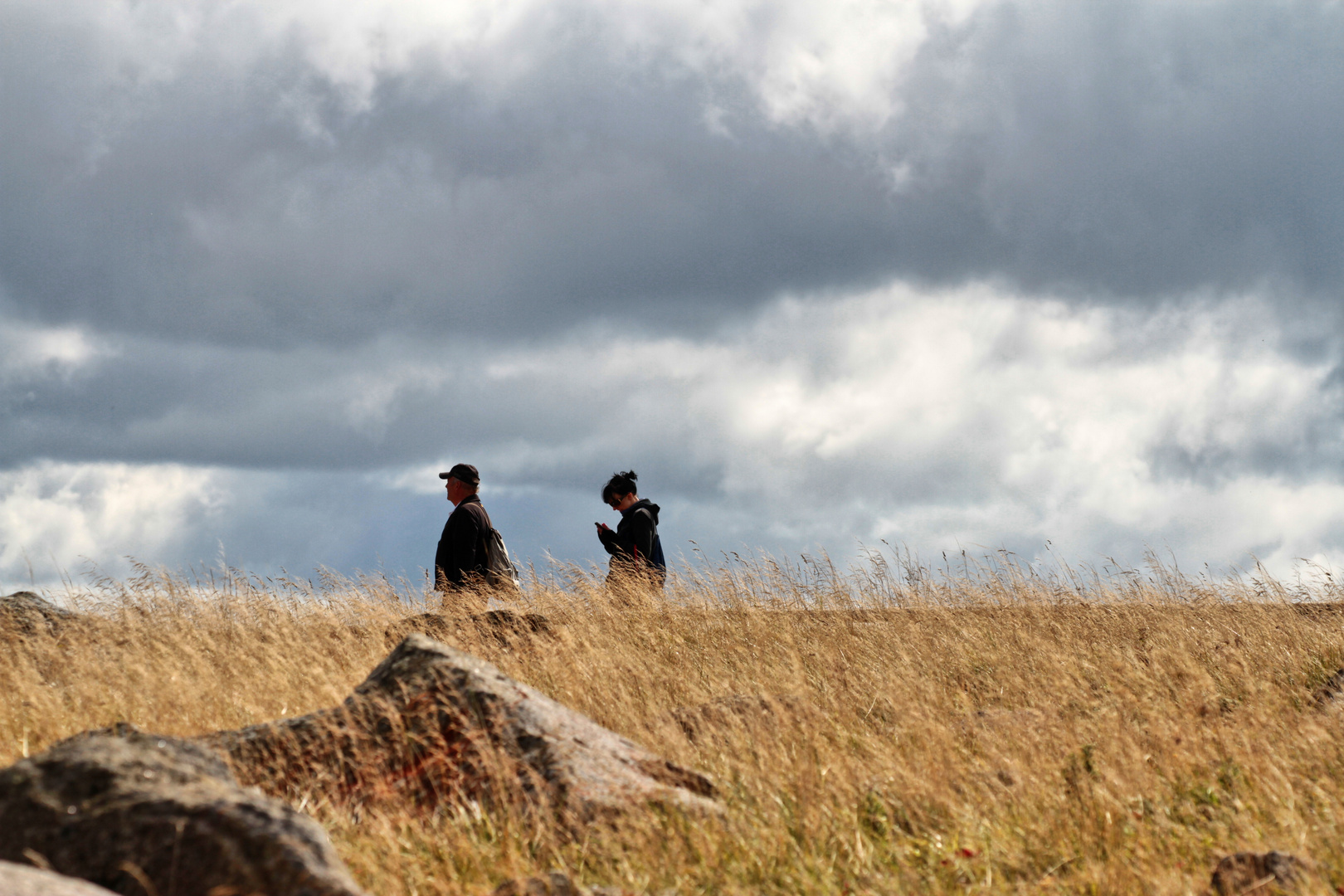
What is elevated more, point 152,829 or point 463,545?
point 463,545

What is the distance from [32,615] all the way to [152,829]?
8.43 metres

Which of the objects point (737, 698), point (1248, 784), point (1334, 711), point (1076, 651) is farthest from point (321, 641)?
point (1334, 711)

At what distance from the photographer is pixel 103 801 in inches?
125

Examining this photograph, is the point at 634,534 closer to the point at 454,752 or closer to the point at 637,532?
the point at 637,532

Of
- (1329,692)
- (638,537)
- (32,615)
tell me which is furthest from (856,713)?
(32,615)

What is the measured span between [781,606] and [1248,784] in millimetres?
5943

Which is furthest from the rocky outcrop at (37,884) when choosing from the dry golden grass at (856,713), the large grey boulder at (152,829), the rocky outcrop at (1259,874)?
the rocky outcrop at (1259,874)

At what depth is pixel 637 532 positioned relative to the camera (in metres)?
10.4

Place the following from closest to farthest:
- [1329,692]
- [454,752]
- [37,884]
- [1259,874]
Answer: [37,884], [1259,874], [454,752], [1329,692]

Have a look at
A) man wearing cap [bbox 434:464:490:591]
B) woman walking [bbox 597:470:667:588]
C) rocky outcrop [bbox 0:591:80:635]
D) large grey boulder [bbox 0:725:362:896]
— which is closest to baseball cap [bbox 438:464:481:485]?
man wearing cap [bbox 434:464:490:591]

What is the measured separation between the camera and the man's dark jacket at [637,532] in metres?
10.4

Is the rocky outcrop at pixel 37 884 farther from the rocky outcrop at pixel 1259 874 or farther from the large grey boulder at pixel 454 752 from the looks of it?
the rocky outcrop at pixel 1259 874

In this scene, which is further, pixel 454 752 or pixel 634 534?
pixel 634 534

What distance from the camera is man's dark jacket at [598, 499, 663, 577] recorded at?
34.1 ft
